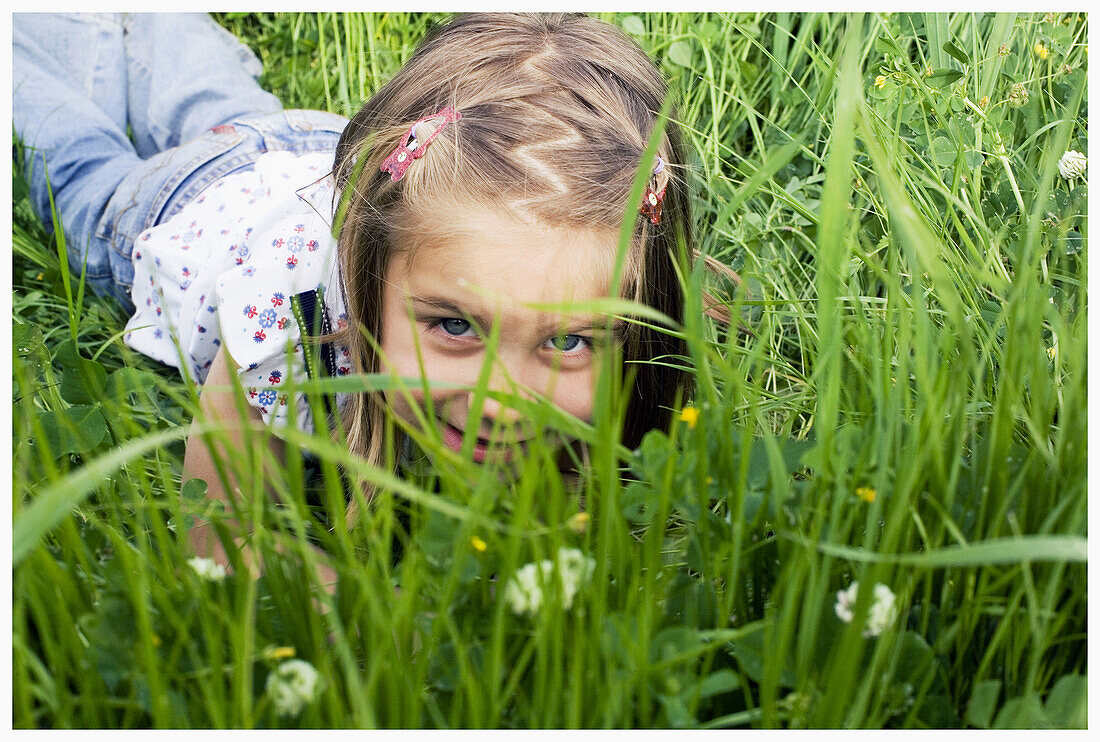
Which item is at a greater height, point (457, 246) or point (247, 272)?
point (457, 246)

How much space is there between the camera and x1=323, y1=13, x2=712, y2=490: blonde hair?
4.32 ft

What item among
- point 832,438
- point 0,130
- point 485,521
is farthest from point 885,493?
point 0,130

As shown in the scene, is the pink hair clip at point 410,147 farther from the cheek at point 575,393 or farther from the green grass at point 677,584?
the green grass at point 677,584

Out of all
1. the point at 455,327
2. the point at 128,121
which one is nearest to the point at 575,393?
the point at 455,327

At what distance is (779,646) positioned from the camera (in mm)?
619

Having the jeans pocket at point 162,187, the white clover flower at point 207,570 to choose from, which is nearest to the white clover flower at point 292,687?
the white clover flower at point 207,570

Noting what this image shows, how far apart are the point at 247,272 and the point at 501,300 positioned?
2.28 ft

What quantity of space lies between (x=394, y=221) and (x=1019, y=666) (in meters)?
1.04

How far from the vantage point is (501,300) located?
1207 mm

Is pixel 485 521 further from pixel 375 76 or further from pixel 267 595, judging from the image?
pixel 375 76

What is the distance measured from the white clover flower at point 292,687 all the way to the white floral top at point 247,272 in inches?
33.0

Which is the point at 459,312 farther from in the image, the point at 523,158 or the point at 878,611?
the point at 878,611

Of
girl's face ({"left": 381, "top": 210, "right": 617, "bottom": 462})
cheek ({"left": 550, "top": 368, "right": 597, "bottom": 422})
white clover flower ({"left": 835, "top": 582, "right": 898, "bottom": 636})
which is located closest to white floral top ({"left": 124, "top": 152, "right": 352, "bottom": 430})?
girl's face ({"left": 381, "top": 210, "right": 617, "bottom": 462})

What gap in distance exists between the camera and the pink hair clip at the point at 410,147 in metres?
1.38
